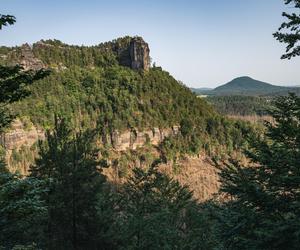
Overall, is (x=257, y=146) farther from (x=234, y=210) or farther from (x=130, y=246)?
(x=130, y=246)

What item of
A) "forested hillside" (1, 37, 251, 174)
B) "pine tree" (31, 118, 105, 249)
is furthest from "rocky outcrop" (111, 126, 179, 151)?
"pine tree" (31, 118, 105, 249)

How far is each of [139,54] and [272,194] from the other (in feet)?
416

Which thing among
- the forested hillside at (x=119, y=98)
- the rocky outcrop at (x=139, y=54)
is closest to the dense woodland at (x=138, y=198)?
the forested hillside at (x=119, y=98)

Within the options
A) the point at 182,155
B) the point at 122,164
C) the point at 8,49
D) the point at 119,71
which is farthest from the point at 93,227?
the point at 119,71

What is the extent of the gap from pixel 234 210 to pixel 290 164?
2.16 metres

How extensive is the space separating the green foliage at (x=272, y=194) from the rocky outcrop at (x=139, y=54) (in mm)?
125032

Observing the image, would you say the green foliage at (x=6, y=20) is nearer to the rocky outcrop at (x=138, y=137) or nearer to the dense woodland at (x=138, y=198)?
the dense woodland at (x=138, y=198)

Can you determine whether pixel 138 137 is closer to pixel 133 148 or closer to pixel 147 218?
pixel 133 148

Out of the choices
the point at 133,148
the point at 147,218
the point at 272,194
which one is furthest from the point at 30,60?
the point at 272,194

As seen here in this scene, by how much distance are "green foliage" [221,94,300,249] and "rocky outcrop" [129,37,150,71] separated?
125 m

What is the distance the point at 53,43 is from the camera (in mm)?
134000

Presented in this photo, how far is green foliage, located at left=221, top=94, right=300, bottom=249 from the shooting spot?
10007mm

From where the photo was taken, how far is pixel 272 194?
10969 mm

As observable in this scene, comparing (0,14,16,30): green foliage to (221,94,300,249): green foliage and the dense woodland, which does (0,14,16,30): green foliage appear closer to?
the dense woodland
